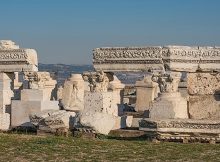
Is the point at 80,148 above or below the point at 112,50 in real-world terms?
below

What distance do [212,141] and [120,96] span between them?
759 cm

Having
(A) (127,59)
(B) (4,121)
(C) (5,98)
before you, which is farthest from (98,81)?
(C) (5,98)

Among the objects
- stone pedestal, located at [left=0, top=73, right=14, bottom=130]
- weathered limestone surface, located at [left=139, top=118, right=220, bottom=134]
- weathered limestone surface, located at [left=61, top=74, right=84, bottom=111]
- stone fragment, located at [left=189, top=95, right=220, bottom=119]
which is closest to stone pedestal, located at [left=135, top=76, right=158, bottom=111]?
weathered limestone surface, located at [left=61, top=74, right=84, bottom=111]

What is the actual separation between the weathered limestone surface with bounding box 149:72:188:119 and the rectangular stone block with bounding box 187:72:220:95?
1.40 metres

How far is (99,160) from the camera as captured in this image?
1178 centimetres

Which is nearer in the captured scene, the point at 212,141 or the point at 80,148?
the point at 80,148

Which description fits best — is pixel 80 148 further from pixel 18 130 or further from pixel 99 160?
pixel 18 130

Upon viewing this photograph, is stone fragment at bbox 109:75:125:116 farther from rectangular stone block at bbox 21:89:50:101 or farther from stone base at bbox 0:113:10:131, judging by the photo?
stone base at bbox 0:113:10:131

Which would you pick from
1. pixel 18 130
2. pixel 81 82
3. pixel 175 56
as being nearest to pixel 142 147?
pixel 175 56

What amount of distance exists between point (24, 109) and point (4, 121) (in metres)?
0.73

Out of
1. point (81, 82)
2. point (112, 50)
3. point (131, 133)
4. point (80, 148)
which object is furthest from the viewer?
point (81, 82)

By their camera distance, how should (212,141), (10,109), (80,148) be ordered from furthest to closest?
1. (10,109)
2. (212,141)
3. (80,148)

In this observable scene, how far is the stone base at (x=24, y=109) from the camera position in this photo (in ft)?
59.3

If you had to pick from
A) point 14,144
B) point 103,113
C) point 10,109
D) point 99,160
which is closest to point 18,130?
point 10,109
